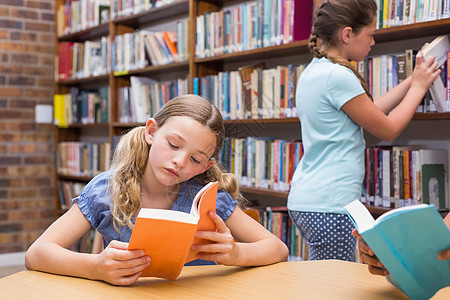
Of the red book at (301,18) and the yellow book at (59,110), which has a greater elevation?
the red book at (301,18)

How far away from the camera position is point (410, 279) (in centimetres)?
87

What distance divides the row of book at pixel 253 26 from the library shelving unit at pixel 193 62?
5 cm

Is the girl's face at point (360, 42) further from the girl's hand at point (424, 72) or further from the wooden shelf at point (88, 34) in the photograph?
the wooden shelf at point (88, 34)

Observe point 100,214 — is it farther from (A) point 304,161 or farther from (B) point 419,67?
(B) point 419,67

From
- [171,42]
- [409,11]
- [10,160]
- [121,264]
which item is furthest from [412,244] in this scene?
[10,160]

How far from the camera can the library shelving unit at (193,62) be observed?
2219 millimetres

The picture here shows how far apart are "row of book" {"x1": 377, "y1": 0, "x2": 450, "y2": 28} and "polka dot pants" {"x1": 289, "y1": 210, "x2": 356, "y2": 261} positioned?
0.87 meters

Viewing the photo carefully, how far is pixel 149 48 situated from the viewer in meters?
3.54

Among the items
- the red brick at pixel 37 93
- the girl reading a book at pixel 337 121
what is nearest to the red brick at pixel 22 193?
the red brick at pixel 37 93

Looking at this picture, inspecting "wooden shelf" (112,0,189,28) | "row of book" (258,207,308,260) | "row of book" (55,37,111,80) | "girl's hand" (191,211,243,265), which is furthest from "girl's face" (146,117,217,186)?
"row of book" (55,37,111,80)

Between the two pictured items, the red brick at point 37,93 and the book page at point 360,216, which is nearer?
the book page at point 360,216

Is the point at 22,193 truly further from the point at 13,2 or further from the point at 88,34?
the point at 13,2

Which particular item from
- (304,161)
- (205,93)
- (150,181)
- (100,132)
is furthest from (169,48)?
(150,181)

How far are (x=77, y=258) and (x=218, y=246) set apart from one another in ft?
0.97
